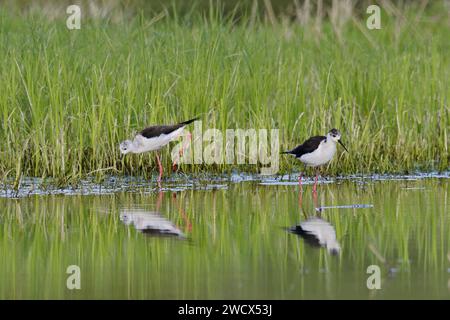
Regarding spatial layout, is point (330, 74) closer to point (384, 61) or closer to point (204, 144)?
point (384, 61)

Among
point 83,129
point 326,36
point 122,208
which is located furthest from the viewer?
point 326,36

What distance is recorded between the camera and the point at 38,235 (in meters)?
7.52

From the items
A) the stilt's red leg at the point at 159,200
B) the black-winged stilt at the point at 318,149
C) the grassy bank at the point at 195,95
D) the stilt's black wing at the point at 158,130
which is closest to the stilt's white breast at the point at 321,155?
the black-winged stilt at the point at 318,149

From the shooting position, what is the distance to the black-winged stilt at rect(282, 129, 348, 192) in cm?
987

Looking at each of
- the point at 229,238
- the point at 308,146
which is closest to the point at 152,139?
the point at 308,146

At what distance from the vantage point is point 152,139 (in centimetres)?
994

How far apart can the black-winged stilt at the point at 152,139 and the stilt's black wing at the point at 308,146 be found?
45.9 inches

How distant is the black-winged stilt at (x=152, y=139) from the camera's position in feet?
32.4

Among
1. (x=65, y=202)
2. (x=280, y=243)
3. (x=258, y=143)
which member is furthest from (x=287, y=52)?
(x=280, y=243)

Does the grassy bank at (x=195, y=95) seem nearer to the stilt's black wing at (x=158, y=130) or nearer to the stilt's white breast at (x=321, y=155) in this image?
the stilt's black wing at (x=158, y=130)

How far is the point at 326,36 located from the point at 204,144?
2.77m

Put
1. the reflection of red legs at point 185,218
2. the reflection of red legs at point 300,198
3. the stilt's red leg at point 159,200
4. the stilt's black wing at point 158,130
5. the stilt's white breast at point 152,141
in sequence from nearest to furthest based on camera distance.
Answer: the reflection of red legs at point 185,218 < the stilt's red leg at point 159,200 < the reflection of red legs at point 300,198 < the stilt's white breast at point 152,141 < the stilt's black wing at point 158,130

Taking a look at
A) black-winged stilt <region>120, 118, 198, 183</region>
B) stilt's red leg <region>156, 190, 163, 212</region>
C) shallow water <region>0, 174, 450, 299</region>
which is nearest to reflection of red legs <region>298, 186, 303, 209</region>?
shallow water <region>0, 174, 450, 299</region>

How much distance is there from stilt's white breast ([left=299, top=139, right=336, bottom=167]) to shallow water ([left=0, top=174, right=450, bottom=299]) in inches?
10.1
